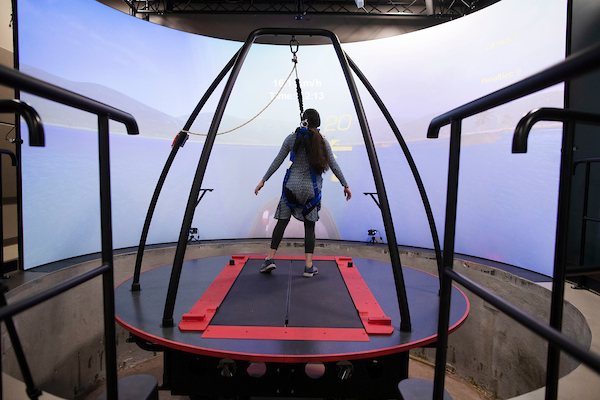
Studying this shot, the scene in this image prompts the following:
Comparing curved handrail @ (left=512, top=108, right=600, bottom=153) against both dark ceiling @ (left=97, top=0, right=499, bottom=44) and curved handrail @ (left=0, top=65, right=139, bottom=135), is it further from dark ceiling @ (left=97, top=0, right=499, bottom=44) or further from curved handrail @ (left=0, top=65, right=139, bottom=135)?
dark ceiling @ (left=97, top=0, right=499, bottom=44)

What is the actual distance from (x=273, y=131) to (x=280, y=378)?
11.1 feet

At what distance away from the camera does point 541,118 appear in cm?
86

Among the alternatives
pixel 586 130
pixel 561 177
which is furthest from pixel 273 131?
pixel 561 177

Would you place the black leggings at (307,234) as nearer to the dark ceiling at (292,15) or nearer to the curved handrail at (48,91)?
the curved handrail at (48,91)

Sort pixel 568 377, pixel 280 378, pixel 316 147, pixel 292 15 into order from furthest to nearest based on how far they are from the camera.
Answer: pixel 292 15 → pixel 316 147 → pixel 280 378 → pixel 568 377

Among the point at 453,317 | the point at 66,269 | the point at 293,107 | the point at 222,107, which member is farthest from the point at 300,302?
the point at 293,107

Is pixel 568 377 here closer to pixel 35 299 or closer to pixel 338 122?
pixel 35 299

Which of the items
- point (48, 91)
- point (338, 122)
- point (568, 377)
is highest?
point (338, 122)

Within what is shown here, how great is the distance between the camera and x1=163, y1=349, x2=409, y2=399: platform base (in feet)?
4.85

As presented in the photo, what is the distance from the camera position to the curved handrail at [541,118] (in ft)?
2.46

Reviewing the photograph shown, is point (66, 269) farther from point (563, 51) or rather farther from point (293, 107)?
point (563, 51)

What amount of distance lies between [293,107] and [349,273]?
2680 mm

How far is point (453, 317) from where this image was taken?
1699mm

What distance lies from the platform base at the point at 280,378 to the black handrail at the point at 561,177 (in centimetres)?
63
